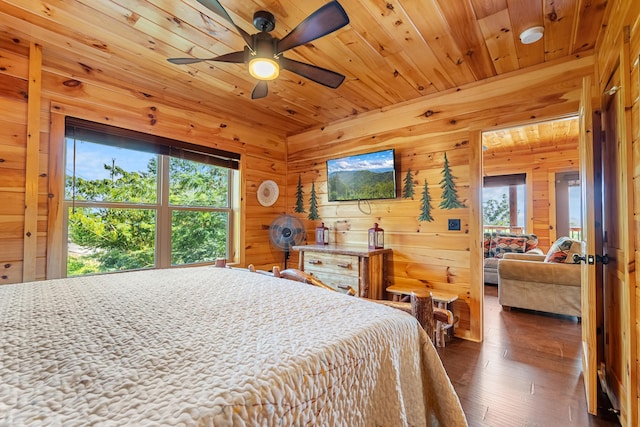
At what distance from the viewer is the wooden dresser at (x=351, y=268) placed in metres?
2.86

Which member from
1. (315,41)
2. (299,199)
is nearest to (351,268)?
(299,199)

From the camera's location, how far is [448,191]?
9.22 feet

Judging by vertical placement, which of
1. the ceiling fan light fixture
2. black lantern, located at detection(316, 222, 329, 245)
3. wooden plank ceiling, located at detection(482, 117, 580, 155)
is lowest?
black lantern, located at detection(316, 222, 329, 245)

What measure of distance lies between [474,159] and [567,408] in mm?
1911

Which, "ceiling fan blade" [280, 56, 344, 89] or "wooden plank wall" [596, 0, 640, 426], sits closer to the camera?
"wooden plank wall" [596, 0, 640, 426]

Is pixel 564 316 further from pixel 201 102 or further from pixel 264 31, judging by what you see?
pixel 201 102

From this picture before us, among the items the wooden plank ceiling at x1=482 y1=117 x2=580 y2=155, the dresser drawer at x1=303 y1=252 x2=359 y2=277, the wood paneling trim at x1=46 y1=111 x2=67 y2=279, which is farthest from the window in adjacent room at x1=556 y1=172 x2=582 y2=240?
the wood paneling trim at x1=46 y1=111 x2=67 y2=279

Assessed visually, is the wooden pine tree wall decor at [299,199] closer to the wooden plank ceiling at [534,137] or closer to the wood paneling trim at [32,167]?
the wood paneling trim at [32,167]

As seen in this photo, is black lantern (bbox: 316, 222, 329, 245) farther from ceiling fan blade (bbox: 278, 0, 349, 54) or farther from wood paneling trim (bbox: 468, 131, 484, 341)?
ceiling fan blade (bbox: 278, 0, 349, 54)

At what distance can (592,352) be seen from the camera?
1.66 metres

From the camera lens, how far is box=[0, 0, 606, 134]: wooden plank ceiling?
5.81 ft

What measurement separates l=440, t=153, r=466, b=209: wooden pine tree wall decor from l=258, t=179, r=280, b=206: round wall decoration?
216 cm

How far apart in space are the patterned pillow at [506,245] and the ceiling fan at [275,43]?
457 centimetres

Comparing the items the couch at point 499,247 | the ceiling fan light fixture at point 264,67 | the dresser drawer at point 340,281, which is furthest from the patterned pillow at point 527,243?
the ceiling fan light fixture at point 264,67
